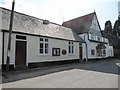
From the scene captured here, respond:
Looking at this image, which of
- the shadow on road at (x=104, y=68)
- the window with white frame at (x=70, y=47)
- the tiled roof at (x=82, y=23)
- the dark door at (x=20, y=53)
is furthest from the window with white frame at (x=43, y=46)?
the tiled roof at (x=82, y=23)

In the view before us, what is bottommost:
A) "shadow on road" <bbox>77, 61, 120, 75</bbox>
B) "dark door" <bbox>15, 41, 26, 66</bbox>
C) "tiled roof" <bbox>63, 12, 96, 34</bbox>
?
"shadow on road" <bbox>77, 61, 120, 75</bbox>

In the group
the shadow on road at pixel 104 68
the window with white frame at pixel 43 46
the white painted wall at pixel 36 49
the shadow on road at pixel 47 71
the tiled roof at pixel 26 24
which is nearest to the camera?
the shadow on road at pixel 47 71

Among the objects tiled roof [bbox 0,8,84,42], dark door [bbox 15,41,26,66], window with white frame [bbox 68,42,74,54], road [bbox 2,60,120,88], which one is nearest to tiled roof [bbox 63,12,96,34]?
window with white frame [bbox 68,42,74,54]

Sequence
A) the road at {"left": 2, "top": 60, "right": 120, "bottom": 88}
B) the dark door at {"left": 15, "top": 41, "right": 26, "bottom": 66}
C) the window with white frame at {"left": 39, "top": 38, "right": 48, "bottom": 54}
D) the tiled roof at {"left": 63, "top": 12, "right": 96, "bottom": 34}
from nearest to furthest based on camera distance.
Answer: the road at {"left": 2, "top": 60, "right": 120, "bottom": 88} < the dark door at {"left": 15, "top": 41, "right": 26, "bottom": 66} < the window with white frame at {"left": 39, "top": 38, "right": 48, "bottom": 54} < the tiled roof at {"left": 63, "top": 12, "right": 96, "bottom": 34}

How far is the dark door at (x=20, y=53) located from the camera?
1386cm

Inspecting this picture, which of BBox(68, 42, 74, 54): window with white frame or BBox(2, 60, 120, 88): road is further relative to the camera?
BBox(68, 42, 74, 54): window with white frame

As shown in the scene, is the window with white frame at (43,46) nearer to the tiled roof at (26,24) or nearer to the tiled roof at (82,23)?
the tiled roof at (26,24)

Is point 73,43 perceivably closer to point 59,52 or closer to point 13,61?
point 59,52

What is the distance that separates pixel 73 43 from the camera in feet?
72.3

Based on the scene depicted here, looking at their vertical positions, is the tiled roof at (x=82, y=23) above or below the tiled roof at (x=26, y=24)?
above

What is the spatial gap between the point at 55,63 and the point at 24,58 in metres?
4.80

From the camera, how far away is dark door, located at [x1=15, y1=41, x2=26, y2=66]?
13859 millimetres

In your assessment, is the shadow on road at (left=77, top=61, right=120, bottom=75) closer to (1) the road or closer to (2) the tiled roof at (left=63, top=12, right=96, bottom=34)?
(1) the road

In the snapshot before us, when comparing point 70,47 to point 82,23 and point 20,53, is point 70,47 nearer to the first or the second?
point 20,53
